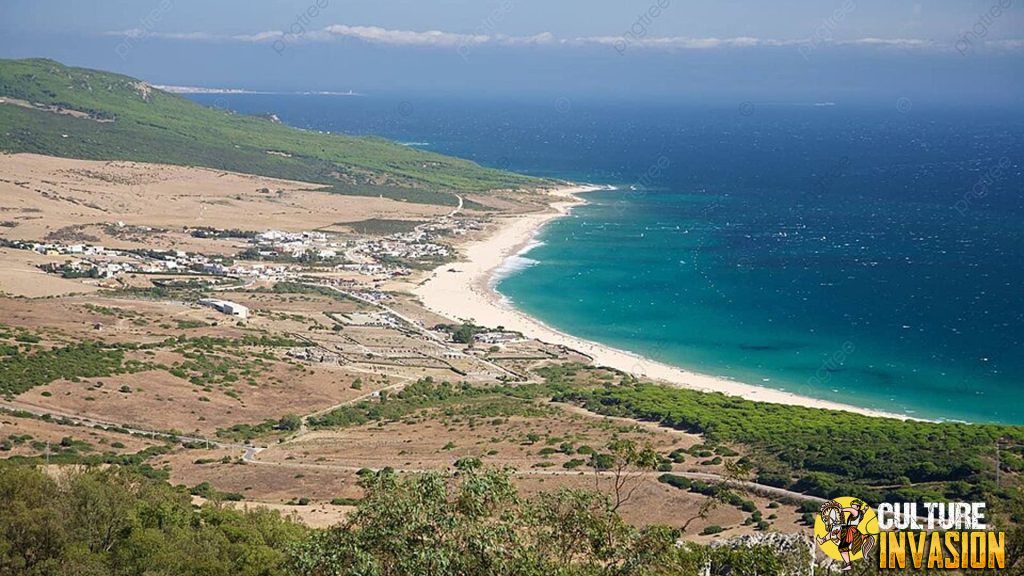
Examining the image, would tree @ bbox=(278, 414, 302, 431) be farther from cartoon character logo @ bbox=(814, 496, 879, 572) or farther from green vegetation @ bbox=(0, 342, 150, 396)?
cartoon character logo @ bbox=(814, 496, 879, 572)

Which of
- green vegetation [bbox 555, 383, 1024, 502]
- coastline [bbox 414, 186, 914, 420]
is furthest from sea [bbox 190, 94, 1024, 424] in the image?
green vegetation [bbox 555, 383, 1024, 502]

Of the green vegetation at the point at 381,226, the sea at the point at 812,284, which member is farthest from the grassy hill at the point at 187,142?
the sea at the point at 812,284

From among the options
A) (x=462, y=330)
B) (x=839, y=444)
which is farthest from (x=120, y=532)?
(x=462, y=330)

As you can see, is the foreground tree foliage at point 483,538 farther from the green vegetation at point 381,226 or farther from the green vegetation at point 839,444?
the green vegetation at point 381,226

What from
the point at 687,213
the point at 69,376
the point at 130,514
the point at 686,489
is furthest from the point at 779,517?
the point at 687,213

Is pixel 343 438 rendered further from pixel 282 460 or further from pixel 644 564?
pixel 644 564

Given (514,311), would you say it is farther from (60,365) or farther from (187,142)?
(187,142)
